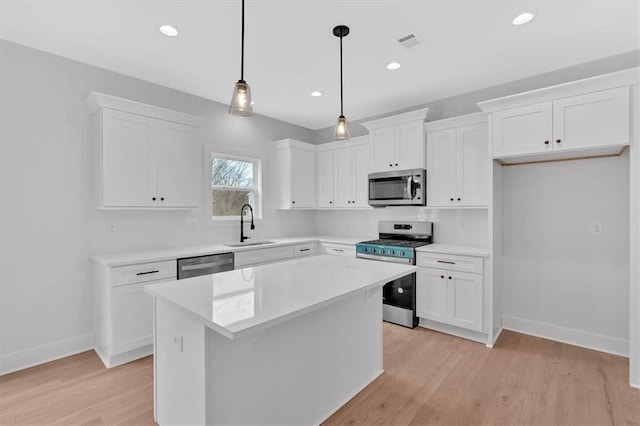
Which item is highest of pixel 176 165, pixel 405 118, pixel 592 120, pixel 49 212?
pixel 405 118

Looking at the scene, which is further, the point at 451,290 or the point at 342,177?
the point at 342,177

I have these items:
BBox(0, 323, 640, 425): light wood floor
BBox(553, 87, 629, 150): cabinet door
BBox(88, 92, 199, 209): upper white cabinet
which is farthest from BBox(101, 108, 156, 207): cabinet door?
BBox(553, 87, 629, 150): cabinet door

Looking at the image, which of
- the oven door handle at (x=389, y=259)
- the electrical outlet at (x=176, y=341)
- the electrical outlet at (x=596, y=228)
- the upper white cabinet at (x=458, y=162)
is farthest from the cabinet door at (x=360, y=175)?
the electrical outlet at (x=176, y=341)

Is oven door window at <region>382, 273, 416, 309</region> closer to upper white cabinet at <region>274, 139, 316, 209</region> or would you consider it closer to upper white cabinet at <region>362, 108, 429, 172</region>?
upper white cabinet at <region>362, 108, 429, 172</region>

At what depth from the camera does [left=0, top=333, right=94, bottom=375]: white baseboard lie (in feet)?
8.43

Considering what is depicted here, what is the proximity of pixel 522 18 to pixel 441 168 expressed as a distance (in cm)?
163

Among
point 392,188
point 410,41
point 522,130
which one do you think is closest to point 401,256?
point 392,188

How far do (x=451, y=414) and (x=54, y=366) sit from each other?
329 cm

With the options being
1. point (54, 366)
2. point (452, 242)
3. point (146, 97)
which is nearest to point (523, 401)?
point (452, 242)

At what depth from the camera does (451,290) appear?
3.29m

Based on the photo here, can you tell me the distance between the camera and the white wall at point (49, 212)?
2594 mm

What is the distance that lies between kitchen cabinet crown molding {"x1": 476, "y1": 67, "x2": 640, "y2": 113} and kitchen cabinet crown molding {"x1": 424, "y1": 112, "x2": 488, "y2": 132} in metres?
0.21

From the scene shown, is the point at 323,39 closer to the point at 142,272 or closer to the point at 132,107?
the point at 132,107

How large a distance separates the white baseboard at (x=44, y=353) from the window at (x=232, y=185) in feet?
6.03
